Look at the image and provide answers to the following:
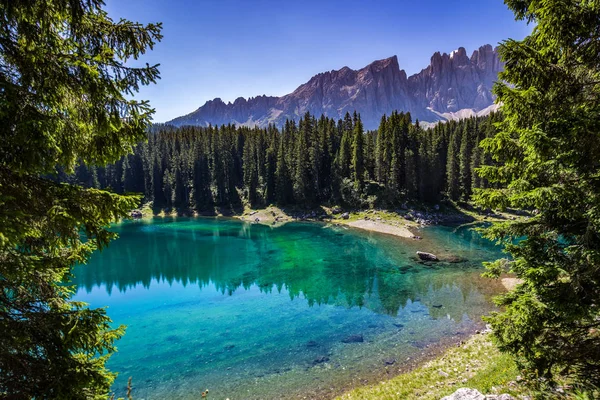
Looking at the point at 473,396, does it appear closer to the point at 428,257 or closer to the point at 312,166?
the point at 428,257

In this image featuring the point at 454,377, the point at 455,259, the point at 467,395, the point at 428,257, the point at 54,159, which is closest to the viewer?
the point at 54,159

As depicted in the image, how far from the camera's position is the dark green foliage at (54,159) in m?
5.22

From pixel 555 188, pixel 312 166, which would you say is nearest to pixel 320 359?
pixel 555 188

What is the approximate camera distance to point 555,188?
25.4 ft

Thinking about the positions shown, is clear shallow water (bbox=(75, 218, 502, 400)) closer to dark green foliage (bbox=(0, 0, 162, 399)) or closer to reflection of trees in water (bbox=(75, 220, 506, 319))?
reflection of trees in water (bbox=(75, 220, 506, 319))

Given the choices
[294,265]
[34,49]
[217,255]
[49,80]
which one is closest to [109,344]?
[49,80]

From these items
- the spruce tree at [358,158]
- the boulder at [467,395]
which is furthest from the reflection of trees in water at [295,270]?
the spruce tree at [358,158]

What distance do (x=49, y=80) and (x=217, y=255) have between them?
47.3 metres

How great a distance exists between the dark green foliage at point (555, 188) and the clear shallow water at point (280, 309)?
11.8 m

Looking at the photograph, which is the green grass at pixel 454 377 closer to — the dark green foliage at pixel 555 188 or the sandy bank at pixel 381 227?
the dark green foliage at pixel 555 188

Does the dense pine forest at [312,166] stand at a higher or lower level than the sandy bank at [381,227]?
higher

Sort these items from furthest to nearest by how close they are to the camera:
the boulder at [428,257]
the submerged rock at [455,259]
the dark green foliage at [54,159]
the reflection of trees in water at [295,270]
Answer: the boulder at [428,257], the submerged rock at [455,259], the reflection of trees in water at [295,270], the dark green foliage at [54,159]

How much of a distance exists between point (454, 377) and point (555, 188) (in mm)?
11889

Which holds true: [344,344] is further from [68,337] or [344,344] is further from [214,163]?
[214,163]
